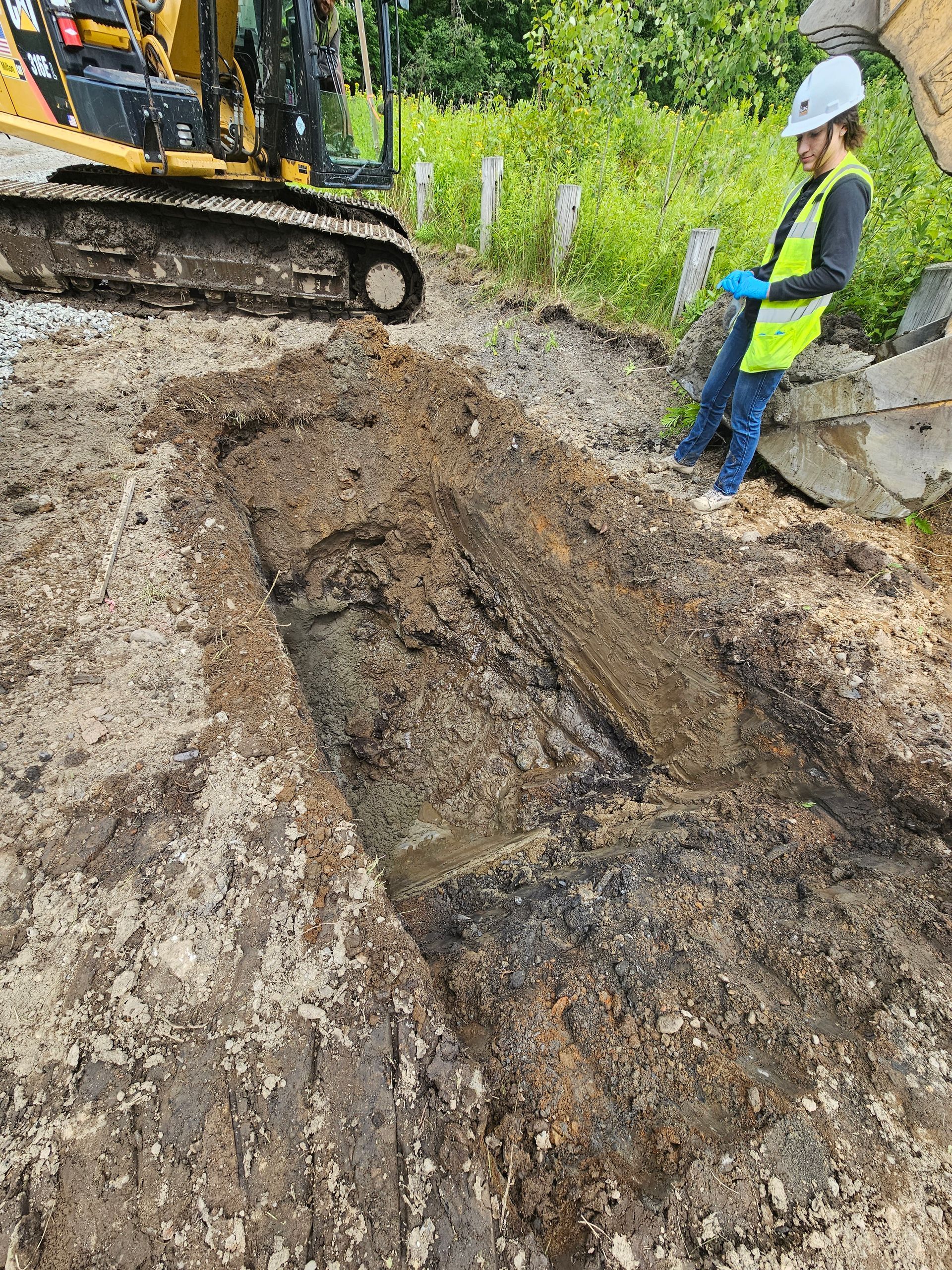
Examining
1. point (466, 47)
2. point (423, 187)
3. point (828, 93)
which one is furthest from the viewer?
point (466, 47)

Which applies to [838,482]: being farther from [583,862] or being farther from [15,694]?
[15,694]

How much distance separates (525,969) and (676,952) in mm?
539

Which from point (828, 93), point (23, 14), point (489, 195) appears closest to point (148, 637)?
point (828, 93)

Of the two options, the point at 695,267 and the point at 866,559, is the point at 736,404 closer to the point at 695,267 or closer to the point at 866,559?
the point at 866,559

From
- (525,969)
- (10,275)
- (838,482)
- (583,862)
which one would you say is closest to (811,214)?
(838,482)

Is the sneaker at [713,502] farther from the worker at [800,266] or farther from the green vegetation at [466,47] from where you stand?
the green vegetation at [466,47]

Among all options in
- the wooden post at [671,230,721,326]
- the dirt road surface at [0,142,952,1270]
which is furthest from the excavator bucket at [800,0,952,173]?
the wooden post at [671,230,721,326]

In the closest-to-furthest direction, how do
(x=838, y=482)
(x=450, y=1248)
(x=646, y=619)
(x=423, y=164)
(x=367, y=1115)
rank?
(x=450, y=1248) → (x=367, y=1115) → (x=646, y=619) → (x=838, y=482) → (x=423, y=164)

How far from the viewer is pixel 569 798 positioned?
356 centimetres

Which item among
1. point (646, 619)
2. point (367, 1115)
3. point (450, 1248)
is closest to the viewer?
point (450, 1248)

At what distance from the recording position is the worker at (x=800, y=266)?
276 centimetres

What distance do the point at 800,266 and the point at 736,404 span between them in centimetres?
73

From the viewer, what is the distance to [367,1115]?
159cm

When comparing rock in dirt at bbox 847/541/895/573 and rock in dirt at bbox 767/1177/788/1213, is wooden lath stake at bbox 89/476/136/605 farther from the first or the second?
rock in dirt at bbox 847/541/895/573
